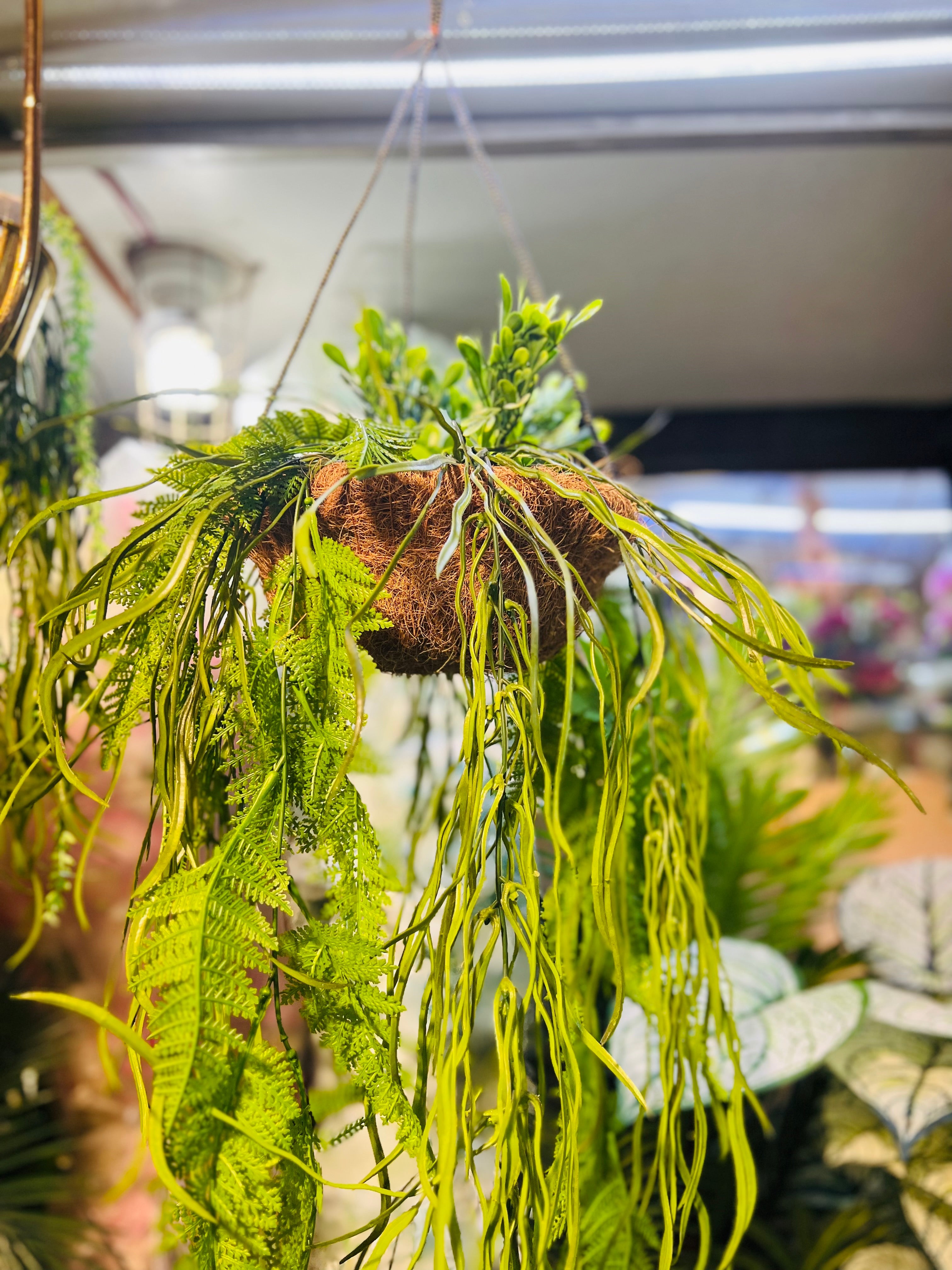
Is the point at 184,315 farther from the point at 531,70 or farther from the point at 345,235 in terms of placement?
the point at 345,235

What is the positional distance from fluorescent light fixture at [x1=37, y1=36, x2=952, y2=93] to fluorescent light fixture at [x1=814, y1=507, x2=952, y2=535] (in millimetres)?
955

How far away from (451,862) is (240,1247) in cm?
63

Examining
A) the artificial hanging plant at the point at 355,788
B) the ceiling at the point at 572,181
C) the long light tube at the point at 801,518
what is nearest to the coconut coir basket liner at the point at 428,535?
the artificial hanging plant at the point at 355,788

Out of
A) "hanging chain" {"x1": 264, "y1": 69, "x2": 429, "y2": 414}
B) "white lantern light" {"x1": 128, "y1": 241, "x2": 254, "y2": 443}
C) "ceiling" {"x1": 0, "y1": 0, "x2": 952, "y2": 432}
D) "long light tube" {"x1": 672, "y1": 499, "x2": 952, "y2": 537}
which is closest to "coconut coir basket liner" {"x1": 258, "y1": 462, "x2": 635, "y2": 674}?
"hanging chain" {"x1": 264, "y1": 69, "x2": 429, "y2": 414}

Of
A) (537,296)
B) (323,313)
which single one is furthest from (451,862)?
(323,313)

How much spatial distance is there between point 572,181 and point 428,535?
1.09 metres

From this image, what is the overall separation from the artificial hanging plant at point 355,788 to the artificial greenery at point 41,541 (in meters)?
0.27

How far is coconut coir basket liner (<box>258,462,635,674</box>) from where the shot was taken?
46 cm

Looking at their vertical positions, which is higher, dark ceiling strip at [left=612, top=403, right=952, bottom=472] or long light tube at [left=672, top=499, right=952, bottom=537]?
dark ceiling strip at [left=612, top=403, right=952, bottom=472]

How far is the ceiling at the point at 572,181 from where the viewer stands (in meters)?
1.07

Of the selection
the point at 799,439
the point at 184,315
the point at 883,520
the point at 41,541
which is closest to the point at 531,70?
the point at 184,315

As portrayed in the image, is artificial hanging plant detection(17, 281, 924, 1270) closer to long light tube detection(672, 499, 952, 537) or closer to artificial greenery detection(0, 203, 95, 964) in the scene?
artificial greenery detection(0, 203, 95, 964)

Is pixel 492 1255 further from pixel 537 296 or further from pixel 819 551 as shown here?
pixel 819 551

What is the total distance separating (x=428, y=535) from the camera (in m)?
0.46
